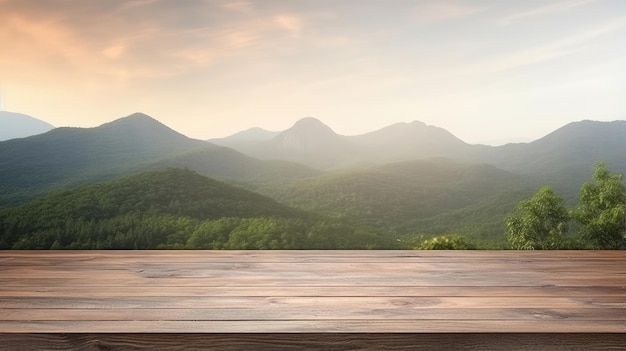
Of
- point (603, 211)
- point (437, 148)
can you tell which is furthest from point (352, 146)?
point (603, 211)

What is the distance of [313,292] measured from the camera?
1664mm

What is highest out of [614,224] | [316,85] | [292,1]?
[292,1]

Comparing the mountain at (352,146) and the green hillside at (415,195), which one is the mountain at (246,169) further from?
the green hillside at (415,195)

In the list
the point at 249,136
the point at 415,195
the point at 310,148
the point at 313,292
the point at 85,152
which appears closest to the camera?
the point at 313,292

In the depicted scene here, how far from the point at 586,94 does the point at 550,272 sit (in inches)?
320

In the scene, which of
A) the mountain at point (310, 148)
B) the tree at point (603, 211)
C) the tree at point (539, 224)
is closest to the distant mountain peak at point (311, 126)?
the mountain at point (310, 148)

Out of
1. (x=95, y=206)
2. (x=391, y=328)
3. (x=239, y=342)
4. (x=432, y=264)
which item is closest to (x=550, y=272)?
(x=432, y=264)

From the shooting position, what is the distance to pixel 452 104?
33.2 ft

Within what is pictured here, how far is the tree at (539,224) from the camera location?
770 centimetres

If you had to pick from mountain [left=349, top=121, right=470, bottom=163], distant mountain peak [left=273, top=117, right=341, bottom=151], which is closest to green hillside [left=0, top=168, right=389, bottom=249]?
distant mountain peak [left=273, top=117, right=341, bottom=151]

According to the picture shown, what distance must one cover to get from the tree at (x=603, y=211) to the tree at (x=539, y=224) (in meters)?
0.38

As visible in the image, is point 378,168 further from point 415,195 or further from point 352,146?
point 415,195

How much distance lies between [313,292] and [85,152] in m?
21.0

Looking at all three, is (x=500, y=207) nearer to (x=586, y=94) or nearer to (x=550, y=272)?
(x=586, y=94)
